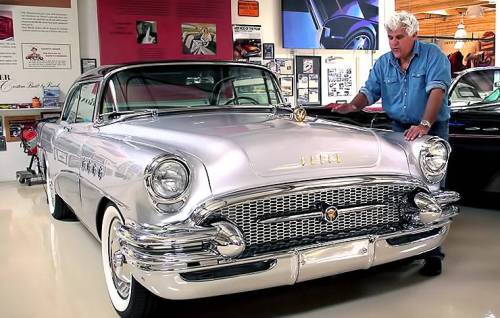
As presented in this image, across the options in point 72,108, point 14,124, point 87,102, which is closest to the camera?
point 87,102

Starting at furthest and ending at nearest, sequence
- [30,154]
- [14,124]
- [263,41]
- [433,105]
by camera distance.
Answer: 1. [263,41]
2. [14,124]
3. [30,154]
4. [433,105]

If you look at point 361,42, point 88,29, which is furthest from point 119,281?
point 361,42

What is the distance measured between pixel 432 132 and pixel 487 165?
1262 mm

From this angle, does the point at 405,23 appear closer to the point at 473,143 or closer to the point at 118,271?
the point at 473,143

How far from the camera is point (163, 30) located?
773 cm

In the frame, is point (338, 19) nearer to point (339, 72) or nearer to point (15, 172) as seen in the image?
point (339, 72)

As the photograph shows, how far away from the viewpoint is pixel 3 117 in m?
7.04

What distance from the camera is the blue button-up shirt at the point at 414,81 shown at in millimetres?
3020

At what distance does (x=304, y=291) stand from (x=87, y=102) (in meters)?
1.92

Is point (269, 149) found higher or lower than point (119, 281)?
higher

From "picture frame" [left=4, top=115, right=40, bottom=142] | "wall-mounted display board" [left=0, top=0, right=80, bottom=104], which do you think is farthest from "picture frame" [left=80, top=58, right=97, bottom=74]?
"picture frame" [left=4, top=115, right=40, bottom=142]

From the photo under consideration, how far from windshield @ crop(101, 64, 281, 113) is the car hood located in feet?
1.34

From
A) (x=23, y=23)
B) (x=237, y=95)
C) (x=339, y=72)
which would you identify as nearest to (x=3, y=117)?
(x=23, y=23)

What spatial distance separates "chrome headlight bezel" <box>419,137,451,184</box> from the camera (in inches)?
105
